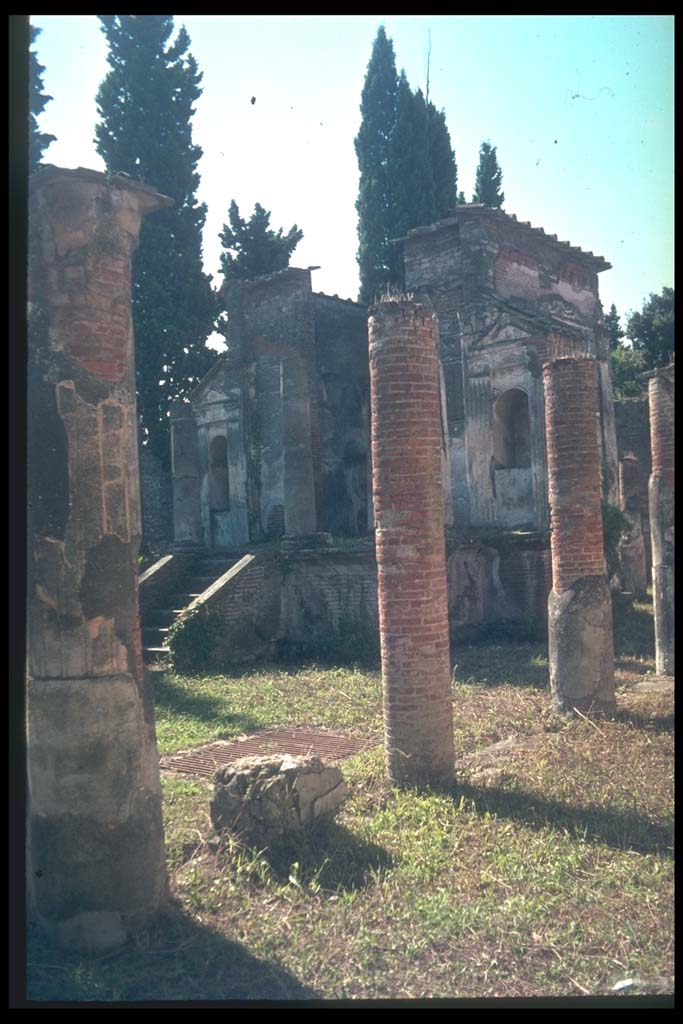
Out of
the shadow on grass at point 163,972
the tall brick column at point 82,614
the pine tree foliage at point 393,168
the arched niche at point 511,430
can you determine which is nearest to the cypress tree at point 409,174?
the pine tree foliage at point 393,168

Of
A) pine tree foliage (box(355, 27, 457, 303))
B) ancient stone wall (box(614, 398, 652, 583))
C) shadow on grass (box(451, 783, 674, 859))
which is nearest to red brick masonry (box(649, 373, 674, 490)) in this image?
shadow on grass (box(451, 783, 674, 859))

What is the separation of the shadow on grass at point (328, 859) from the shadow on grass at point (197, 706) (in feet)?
11.7

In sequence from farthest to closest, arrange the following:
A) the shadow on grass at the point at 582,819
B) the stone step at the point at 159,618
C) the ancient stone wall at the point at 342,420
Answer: the ancient stone wall at the point at 342,420 < the stone step at the point at 159,618 < the shadow on grass at the point at 582,819

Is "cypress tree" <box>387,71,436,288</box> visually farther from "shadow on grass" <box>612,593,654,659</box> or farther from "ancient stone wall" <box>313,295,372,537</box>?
"shadow on grass" <box>612,593,654,659</box>

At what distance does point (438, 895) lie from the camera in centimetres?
475

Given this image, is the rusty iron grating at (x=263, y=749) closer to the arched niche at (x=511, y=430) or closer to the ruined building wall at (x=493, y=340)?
the ruined building wall at (x=493, y=340)

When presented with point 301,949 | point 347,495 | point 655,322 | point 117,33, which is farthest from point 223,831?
point 655,322

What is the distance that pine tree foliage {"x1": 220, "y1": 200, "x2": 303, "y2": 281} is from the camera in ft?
81.4

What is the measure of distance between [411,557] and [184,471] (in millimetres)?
12740

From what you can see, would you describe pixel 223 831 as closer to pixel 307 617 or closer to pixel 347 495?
pixel 307 617

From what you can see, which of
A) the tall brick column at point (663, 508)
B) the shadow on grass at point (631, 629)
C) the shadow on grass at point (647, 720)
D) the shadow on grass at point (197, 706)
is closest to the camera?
the shadow on grass at point (647, 720)

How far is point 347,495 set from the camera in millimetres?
19750

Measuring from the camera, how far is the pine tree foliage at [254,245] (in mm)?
24797

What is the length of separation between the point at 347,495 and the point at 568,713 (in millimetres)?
11319
